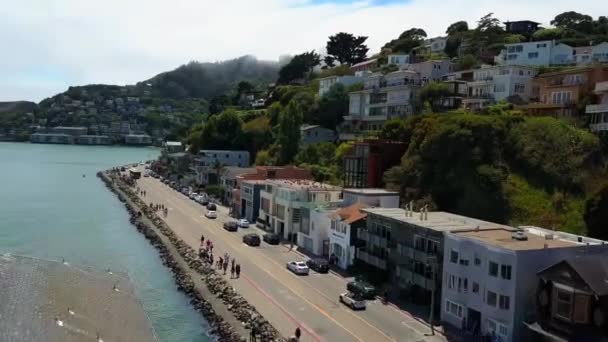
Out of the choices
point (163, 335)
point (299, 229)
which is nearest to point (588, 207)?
Result: point (299, 229)

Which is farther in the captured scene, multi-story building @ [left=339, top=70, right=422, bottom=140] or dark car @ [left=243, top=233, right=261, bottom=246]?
multi-story building @ [left=339, top=70, right=422, bottom=140]

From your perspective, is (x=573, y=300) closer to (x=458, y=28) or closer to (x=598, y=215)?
(x=598, y=215)

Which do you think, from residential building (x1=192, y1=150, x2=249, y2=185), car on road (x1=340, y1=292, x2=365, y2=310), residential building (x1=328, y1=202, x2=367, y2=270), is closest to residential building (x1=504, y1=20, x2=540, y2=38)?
Result: residential building (x1=192, y1=150, x2=249, y2=185)

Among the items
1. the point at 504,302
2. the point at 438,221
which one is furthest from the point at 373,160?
the point at 504,302

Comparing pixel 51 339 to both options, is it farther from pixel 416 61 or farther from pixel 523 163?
pixel 416 61

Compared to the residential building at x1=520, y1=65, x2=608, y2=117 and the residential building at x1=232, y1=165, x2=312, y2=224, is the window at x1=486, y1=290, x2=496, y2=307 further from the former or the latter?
the residential building at x1=232, y1=165, x2=312, y2=224

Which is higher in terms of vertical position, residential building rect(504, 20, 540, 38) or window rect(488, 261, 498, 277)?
residential building rect(504, 20, 540, 38)
